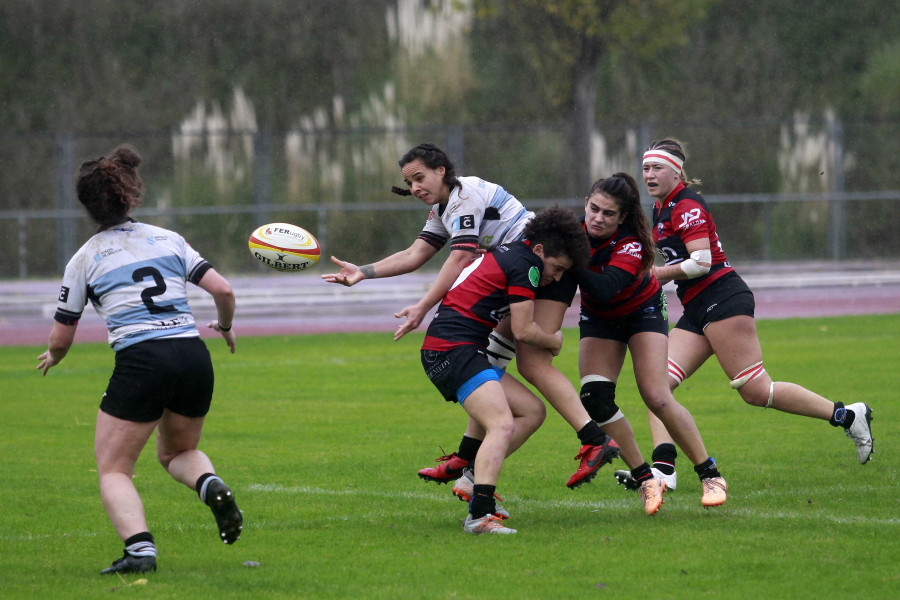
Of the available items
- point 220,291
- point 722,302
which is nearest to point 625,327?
point 722,302

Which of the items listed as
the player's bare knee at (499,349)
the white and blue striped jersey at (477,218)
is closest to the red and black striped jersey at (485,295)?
the player's bare knee at (499,349)

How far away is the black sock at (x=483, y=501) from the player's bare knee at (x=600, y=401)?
35.4 inches

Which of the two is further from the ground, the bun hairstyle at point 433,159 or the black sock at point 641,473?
the bun hairstyle at point 433,159

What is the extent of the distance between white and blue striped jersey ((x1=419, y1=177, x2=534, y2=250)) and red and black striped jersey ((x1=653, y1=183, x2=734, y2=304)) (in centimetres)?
85

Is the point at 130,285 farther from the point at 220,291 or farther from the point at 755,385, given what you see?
the point at 755,385

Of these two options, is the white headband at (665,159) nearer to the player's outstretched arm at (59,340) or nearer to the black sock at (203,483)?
the black sock at (203,483)

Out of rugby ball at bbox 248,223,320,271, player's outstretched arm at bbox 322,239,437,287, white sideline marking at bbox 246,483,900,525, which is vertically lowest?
white sideline marking at bbox 246,483,900,525

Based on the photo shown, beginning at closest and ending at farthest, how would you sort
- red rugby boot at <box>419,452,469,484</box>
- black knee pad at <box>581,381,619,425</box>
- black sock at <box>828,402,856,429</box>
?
black knee pad at <box>581,381,619,425</box>
red rugby boot at <box>419,452,469,484</box>
black sock at <box>828,402,856,429</box>

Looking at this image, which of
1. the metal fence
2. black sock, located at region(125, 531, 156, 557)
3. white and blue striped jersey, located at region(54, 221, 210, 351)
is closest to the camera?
black sock, located at region(125, 531, 156, 557)

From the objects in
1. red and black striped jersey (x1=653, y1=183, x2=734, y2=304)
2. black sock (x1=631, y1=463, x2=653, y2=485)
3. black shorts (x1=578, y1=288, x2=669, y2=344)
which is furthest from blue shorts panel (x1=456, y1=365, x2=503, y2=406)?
red and black striped jersey (x1=653, y1=183, x2=734, y2=304)

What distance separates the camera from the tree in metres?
31.2

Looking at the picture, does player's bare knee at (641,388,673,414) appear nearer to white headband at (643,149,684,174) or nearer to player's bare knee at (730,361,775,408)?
player's bare knee at (730,361,775,408)

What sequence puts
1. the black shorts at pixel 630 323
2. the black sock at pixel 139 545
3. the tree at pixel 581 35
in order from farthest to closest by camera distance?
the tree at pixel 581 35 → the black shorts at pixel 630 323 → the black sock at pixel 139 545

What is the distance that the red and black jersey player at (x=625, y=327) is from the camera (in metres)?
6.43
